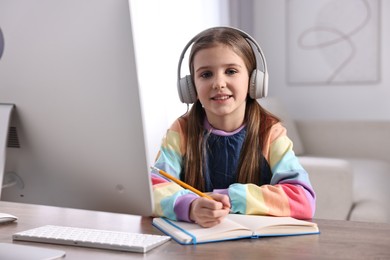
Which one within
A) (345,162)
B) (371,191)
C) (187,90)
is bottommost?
(371,191)

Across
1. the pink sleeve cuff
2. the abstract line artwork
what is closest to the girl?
the pink sleeve cuff

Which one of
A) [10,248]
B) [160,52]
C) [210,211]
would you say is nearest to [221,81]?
[210,211]

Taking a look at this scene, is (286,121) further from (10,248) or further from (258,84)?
(10,248)

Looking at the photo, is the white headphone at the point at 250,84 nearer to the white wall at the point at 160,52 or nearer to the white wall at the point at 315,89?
the white wall at the point at 160,52

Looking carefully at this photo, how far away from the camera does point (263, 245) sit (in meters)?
0.90

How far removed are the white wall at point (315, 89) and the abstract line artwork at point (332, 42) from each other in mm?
41

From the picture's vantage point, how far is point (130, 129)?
2.70ft

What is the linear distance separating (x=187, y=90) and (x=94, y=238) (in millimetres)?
552

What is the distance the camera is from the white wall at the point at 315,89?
3977 millimetres

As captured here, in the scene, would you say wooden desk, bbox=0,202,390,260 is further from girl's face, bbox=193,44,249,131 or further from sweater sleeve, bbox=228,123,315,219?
girl's face, bbox=193,44,249,131

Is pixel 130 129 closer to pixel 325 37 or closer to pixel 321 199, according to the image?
pixel 321 199

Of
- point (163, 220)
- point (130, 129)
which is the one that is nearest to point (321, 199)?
point (163, 220)

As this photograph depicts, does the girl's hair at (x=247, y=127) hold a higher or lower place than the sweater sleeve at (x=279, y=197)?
higher

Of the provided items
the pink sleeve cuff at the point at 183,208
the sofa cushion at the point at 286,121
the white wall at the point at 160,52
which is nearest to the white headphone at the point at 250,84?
the pink sleeve cuff at the point at 183,208
